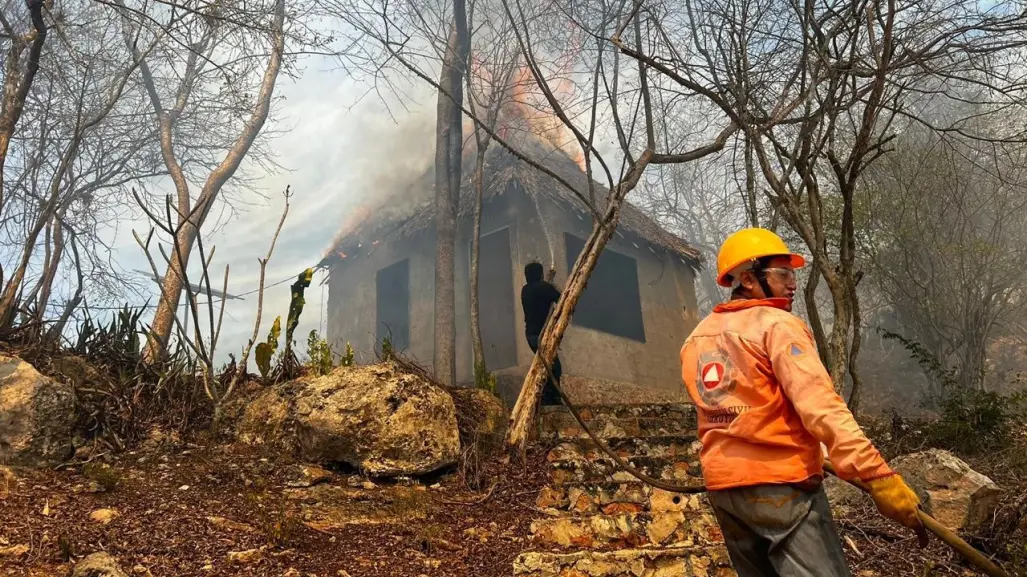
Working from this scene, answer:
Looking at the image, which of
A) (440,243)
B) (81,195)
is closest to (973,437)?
(440,243)

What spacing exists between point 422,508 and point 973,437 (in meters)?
5.00

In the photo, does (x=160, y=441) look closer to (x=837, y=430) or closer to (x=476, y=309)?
(x=476, y=309)

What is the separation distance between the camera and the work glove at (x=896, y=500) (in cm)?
175

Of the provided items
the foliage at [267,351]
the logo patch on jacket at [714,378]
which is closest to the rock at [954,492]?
the logo patch on jacket at [714,378]

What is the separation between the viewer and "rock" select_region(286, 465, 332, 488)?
13.5 feet

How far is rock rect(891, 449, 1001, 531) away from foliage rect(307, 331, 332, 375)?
4.74 meters

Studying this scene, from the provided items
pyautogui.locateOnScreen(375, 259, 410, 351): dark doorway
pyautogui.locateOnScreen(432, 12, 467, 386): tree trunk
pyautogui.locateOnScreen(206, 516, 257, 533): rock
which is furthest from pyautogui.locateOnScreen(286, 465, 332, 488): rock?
pyautogui.locateOnScreen(375, 259, 410, 351): dark doorway

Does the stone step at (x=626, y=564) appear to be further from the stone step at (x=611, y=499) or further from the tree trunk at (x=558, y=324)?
the tree trunk at (x=558, y=324)

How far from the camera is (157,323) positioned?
8.68m

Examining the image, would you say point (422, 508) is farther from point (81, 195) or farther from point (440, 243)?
point (81, 195)

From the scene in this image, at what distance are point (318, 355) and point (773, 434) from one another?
184 inches

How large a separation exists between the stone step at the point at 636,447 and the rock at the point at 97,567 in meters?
3.24

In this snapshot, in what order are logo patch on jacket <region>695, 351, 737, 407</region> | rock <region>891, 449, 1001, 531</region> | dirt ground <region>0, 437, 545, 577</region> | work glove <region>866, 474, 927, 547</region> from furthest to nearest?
rock <region>891, 449, 1001, 531</region> → dirt ground <region>0, 437, 545, 577</region> → logo patch on jacket <region>695, 351, 737, 407</region> → work glove <region>866, 474, 927, 547</region>

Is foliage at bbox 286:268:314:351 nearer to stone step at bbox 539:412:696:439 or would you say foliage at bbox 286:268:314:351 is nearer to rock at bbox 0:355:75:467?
rock at bbox 0:355:75:467
